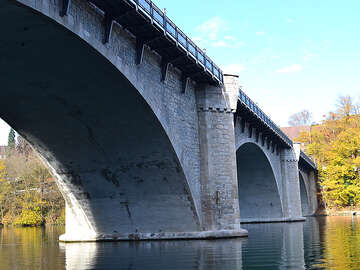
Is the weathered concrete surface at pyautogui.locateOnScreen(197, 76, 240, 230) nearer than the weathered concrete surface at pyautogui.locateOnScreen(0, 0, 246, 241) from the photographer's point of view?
No

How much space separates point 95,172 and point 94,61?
9740mm

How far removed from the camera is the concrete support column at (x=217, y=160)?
2517 centimetres

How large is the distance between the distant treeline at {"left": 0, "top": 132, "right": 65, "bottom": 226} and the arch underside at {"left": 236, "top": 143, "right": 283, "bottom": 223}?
1035 inches

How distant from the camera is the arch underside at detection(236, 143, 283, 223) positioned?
47.4 meters

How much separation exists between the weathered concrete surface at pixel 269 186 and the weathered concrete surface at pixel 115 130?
19907 mm

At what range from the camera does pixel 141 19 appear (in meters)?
17.8

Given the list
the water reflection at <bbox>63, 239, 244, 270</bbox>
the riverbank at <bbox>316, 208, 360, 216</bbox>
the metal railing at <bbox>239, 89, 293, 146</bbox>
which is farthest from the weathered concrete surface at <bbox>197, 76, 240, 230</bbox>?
the riverbank at <bbox>316, 208, 360, 216</bbox>

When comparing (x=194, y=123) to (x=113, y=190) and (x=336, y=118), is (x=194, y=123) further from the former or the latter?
(x=336, y=118)

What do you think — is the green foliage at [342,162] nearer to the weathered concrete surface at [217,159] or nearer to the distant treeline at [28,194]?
the distant treeline at [28,194]

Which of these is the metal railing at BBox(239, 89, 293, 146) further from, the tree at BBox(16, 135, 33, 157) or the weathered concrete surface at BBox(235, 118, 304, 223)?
the tree at BBox(16, 135, 33, 157)

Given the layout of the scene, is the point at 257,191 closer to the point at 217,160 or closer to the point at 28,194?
the point at 217,160

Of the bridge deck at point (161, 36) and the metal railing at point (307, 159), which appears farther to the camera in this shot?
the metal railing at point (307, 159)

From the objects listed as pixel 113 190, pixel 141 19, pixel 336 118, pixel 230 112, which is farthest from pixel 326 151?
pixel 141 19

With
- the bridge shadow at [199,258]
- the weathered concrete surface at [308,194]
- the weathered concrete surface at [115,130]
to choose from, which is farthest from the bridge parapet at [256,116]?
the weathered concrete surface at [308,194]
